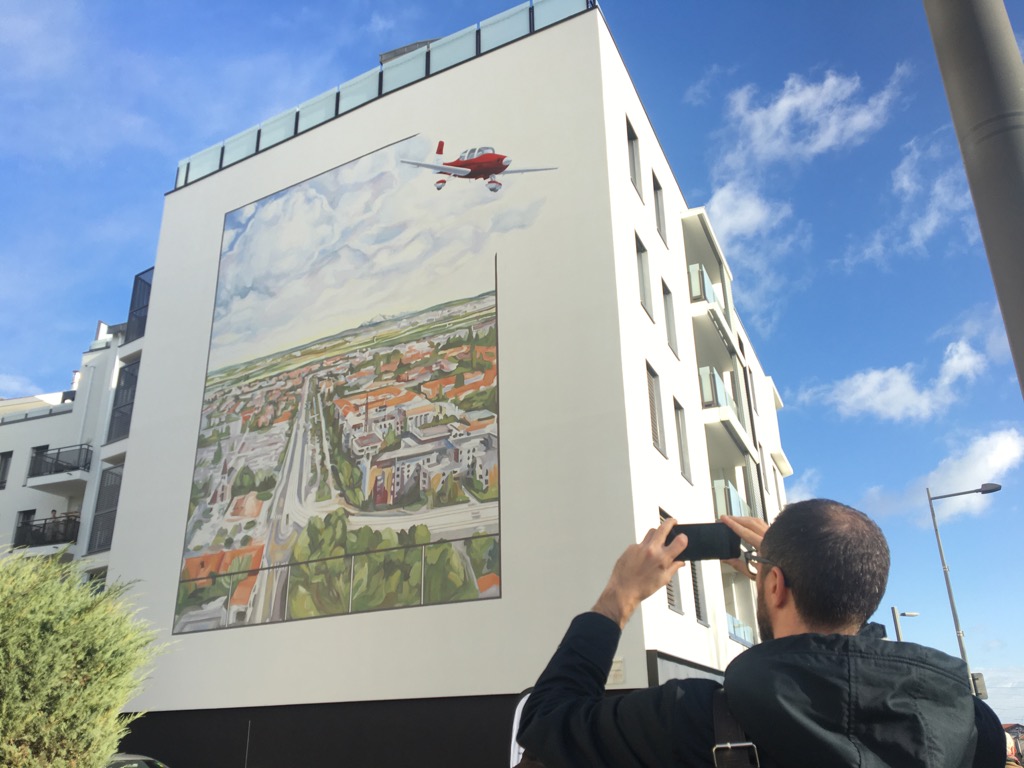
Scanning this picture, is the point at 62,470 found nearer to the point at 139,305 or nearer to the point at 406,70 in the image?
the point at 139,305

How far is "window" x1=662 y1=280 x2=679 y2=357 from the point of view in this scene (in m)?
19.7

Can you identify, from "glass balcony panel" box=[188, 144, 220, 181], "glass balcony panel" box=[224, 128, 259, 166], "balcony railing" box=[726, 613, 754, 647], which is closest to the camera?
"balcony railing" box=[726, 613, 754, 647]

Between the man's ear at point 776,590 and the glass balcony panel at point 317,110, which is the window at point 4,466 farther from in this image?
the man's ear at point 776,590

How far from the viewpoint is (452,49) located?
19.6 meters

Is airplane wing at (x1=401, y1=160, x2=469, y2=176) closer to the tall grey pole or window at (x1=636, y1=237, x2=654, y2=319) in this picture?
window at (x1=636, y1=237, x2=654, y2=319)

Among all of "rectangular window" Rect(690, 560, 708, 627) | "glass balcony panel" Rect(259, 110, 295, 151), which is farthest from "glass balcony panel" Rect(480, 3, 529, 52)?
"rectangular window" Rect(690, 560, 708, 627)

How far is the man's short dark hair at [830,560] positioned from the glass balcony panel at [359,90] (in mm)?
20286

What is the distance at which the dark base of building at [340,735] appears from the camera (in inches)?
549

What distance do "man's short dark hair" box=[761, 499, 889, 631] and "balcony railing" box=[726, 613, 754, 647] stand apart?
18.6 m

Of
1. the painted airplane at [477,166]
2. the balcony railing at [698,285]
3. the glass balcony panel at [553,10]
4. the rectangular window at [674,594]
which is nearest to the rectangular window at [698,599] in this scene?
the rectangular window at [674,594]

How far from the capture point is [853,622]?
1.73 m

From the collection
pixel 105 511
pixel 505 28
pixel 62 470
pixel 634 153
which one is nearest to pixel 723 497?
pixel 634 153

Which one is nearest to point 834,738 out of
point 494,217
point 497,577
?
point 497,577

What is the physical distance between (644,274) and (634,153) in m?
3.04
